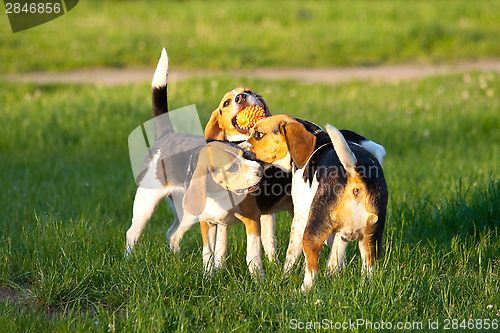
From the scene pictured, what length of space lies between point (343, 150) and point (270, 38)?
1247 centimetres

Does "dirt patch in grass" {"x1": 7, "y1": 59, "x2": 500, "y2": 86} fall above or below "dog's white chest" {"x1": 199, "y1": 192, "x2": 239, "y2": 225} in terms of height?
below

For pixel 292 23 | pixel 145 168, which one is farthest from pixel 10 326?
pixel 292 23

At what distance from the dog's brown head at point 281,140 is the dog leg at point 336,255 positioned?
567 millimetres

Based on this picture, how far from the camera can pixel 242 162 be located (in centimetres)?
309

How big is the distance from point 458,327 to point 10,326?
245 cm

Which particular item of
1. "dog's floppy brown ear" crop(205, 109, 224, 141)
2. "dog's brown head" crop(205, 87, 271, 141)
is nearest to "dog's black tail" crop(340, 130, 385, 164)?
"dog's brown head" crop(205, 87, 271, 141)

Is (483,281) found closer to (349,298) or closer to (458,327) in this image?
(458,327)

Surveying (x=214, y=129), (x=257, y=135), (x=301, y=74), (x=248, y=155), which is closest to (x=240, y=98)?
(x=214, y=129)

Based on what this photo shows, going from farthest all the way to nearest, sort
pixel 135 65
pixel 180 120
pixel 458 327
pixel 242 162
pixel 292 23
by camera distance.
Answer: pixel 292 23, pixel 135 65, pixel 180 120, pixel 242 162, pixel 458 327

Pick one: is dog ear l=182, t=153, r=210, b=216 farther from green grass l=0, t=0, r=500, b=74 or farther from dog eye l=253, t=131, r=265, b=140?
green grass l=0, t=0, r=500, b=74

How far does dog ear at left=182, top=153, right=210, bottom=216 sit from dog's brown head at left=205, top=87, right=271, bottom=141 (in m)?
0.54

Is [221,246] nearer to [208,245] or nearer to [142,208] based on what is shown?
[208,245]

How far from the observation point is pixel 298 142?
10.3ft

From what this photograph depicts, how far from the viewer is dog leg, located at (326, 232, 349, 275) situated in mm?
3279
